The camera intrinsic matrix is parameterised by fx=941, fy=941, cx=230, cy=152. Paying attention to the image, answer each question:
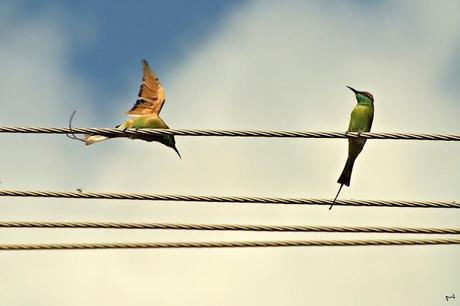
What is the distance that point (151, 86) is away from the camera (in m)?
7.70

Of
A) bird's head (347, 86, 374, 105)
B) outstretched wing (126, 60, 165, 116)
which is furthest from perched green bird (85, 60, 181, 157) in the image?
bird's head (347, 86, 374, 105)

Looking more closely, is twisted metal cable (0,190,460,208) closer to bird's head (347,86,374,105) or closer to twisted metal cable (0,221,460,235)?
twisted metal cable (0,221,460,235)

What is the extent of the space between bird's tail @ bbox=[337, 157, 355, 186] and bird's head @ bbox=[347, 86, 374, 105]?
123 centimetres

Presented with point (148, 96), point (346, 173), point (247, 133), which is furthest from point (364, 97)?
point (247, 133)

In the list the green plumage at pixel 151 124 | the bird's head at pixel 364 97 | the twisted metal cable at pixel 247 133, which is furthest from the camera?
the bird's head at pixel 364 97

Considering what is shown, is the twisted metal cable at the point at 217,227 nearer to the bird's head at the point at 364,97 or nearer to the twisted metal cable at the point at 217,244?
the twisted metal cable at the point at 217,244

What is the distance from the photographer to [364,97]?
29.8 feet

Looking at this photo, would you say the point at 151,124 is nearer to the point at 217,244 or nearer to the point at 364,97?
the point at 217,244

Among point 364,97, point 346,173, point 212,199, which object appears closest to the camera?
point 212,199

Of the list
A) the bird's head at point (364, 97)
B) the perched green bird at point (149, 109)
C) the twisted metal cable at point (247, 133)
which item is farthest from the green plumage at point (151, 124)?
the bird's head at point (364, 97)

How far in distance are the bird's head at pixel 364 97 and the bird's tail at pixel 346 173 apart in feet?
4.04

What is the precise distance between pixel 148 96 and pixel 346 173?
1.79 m

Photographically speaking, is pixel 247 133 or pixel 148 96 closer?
pixel 247 133

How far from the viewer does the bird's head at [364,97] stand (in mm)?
9023
